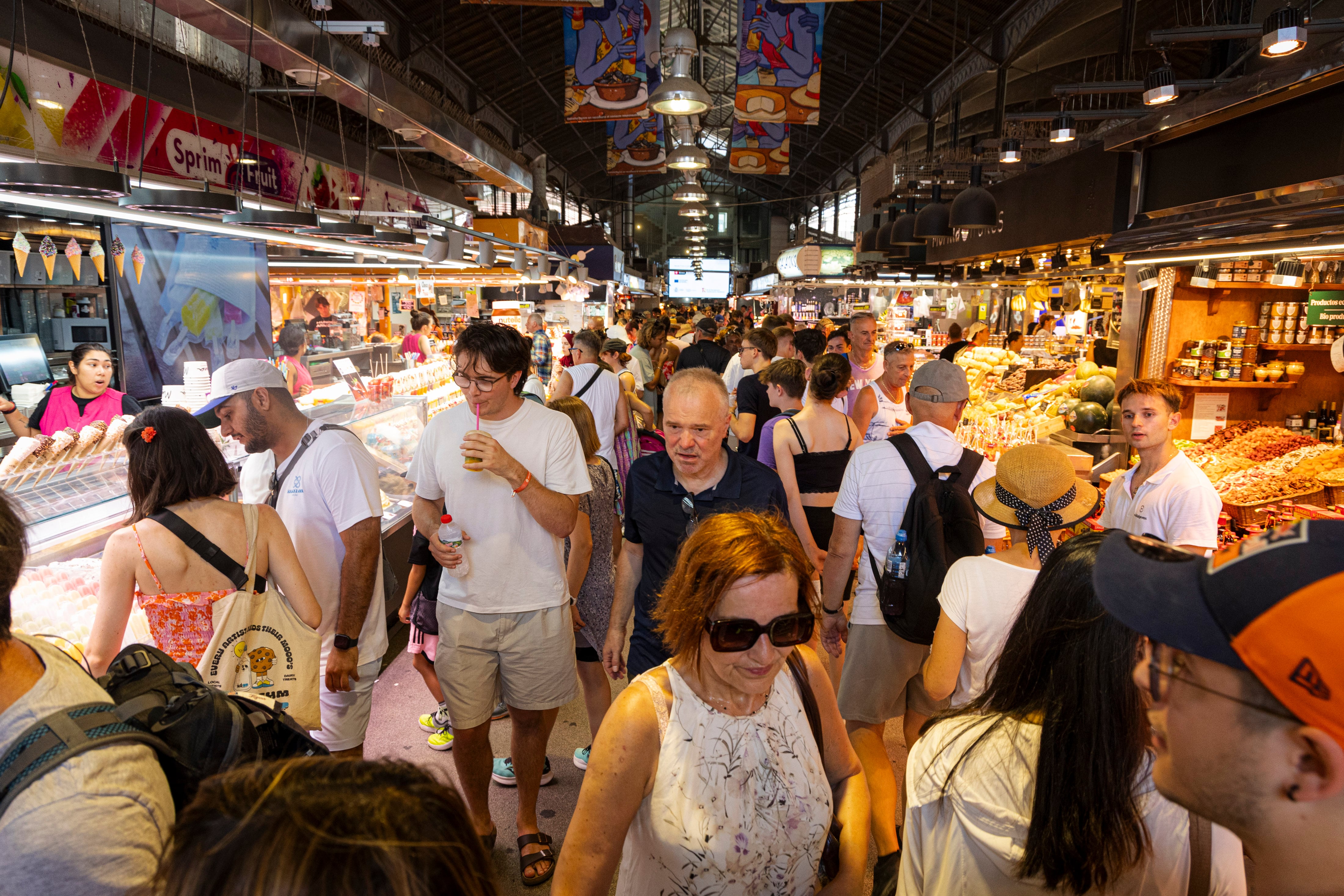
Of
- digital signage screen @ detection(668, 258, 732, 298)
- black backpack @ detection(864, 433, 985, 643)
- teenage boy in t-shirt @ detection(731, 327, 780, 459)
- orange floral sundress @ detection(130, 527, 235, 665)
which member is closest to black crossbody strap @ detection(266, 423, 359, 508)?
orange floral sundress @ detection(130, 527, 235, 665)

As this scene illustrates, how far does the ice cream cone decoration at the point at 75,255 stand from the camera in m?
6.79

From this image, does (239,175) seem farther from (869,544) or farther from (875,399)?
(869,544)

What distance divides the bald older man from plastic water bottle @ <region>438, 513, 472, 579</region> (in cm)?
55

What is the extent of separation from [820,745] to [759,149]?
38.0 ft

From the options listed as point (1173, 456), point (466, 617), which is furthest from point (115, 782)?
point (1173, 456)

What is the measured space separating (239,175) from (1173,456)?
8.24 meters

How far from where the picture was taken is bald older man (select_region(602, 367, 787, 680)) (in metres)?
2.72

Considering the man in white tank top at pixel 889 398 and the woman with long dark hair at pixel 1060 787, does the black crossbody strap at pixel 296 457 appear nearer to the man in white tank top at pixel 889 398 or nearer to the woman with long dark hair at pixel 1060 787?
the woman with long dark hair at pixel 1060 787

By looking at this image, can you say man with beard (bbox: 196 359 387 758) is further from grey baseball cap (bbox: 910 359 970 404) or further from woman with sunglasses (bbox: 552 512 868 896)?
grey baseball cap (bbox: 910 359 970 404)

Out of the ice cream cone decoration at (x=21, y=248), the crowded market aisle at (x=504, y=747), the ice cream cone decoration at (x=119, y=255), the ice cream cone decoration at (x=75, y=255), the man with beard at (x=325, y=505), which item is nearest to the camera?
the man with beard at (x=325, y=505)

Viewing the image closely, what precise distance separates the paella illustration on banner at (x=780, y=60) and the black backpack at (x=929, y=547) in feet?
22.2

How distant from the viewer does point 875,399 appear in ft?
18.1

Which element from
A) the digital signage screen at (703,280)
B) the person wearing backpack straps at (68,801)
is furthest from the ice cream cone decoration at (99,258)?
the digital signage screen at (703,280)

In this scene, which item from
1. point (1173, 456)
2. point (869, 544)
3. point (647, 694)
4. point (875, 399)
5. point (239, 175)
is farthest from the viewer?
point (239, 175)
